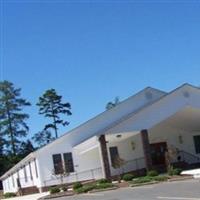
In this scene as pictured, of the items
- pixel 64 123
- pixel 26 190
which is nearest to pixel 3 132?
pixel 64 123

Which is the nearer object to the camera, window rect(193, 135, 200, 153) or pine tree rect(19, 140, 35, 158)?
window rect(193, 135, 200, 153)

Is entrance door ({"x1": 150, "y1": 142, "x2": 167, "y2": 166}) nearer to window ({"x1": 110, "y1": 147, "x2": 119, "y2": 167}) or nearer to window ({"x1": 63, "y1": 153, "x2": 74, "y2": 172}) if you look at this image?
window ({"x1": 110, "y1": 147, "x2": 119, "y2": 167})

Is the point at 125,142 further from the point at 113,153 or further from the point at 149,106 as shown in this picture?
the point at 149,106

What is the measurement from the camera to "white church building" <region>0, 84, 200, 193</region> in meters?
38.3

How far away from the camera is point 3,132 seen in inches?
2950

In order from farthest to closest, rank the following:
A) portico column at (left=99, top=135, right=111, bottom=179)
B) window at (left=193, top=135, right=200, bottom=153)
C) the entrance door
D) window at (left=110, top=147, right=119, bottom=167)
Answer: window at (left=193, top=135, right=200, bottom=153), the entrance door, window at (left=110, top=147, right=119, bottom=167), portico column at (left=99, top=135, right=111, bottom=179)

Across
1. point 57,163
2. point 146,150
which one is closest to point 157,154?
point 146,150

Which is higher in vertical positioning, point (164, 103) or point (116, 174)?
point (164, 103)

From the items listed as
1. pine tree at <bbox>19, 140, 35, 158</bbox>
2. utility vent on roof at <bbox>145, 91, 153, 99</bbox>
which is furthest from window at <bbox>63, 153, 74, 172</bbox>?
pine tree at <bbox>19, 140, 35, 158</bbox>

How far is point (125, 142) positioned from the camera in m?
43.4

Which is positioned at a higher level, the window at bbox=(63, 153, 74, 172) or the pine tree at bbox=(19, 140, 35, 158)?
the pine tree at bbox=(19, 140, 35, 158)

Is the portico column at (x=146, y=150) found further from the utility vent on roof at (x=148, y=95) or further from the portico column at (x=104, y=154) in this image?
the utility vent on roof at (x=148, y=95)

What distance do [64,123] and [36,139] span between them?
25.0ft

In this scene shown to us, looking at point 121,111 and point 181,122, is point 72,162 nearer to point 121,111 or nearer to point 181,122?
point 121,111
